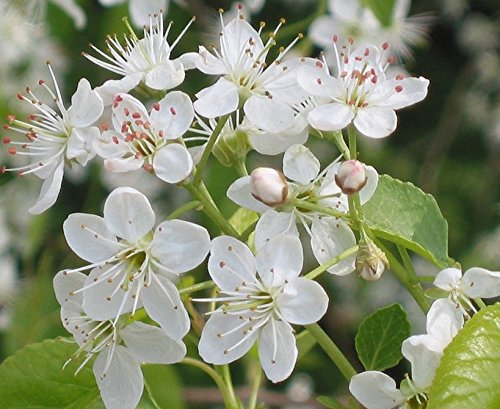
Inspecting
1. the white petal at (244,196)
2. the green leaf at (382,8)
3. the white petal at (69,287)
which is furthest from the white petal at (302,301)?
the green leaf at (382,8)

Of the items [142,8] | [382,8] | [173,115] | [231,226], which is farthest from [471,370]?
[142,8]

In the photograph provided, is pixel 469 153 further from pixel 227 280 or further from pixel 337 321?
pixel 227 280

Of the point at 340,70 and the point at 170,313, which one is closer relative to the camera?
the point at 170,313

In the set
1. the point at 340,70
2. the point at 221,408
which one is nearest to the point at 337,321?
the point at 221,408

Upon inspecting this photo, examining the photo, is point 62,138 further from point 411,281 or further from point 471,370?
point 471,370

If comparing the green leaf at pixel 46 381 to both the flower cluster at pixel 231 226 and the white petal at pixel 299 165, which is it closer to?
the flower cluster at pixel 231 226

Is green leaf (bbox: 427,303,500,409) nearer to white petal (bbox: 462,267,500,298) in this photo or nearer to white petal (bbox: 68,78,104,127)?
white petal (bbox: 462,267,500,298)

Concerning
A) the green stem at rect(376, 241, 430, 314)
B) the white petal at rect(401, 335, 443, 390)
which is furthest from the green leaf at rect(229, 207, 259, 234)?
the white petal at rect(401, 335, 443, 390)
